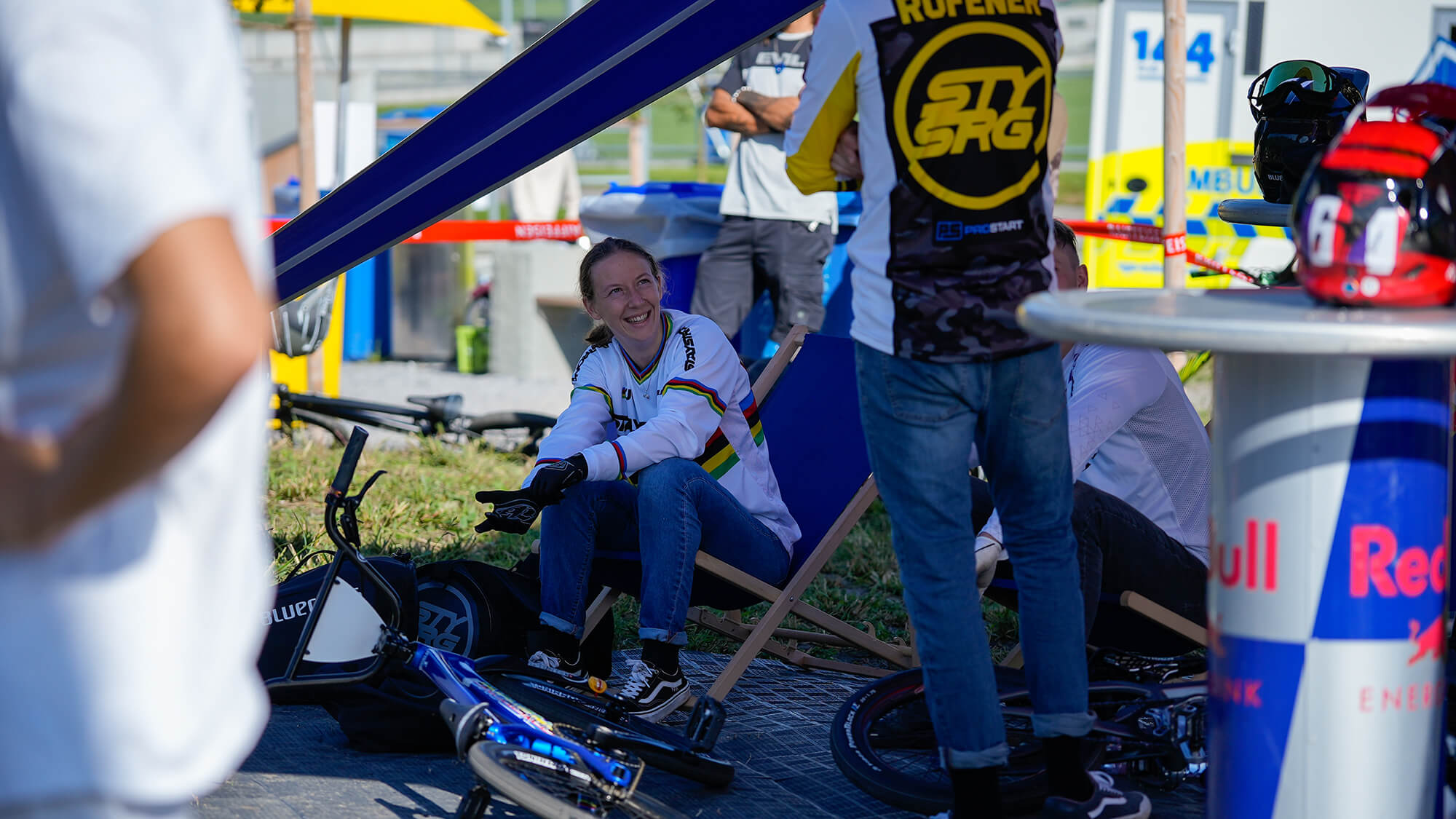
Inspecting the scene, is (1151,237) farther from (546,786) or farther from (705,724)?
(546,786)

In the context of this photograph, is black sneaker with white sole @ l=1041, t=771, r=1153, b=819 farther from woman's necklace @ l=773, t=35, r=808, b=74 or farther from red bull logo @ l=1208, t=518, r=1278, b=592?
woman's necklace @ l=773, t=35, r=808, b=74

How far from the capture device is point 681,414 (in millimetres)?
3686

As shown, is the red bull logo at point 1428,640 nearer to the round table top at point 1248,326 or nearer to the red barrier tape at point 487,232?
the round table top at point 1248,326

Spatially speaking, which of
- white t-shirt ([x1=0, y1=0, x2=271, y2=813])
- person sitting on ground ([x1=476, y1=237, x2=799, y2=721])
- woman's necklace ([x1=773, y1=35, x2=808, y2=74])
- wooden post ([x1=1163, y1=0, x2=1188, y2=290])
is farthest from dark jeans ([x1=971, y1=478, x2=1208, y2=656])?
woman's necklace ([x1=773, y1=35, x2=808, y2=74])

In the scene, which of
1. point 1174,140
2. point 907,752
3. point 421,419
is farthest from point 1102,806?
point 421,419

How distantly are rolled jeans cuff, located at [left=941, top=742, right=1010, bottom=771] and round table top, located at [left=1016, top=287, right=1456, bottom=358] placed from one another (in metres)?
0.88

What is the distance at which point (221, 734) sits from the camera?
1.17 metres

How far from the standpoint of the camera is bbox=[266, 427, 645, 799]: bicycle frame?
9.00ft

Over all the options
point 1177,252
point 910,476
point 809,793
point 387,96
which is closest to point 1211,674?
point 910,476

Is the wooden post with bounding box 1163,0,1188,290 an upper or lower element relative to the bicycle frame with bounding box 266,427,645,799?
upper

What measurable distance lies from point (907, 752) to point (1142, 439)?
3.05 ft

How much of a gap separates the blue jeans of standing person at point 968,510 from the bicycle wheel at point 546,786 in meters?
0.63

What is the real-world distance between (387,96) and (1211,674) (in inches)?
957

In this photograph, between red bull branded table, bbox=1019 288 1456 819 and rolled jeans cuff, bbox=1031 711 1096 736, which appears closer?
red bull branded table, bbox=1019 288 1456 819
